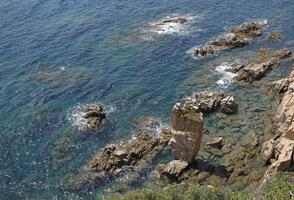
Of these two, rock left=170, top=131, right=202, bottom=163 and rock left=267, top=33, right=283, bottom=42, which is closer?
rock left=170, top=131, right=202, bottom=163

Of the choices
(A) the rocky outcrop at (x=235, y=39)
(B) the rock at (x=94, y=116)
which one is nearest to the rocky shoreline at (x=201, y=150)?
(B) the rock at (x=94, y=116)

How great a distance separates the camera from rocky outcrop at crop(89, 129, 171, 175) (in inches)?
2267

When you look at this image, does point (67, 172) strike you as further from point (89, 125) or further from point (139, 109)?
point (139, 109)

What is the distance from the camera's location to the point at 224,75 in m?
73.2

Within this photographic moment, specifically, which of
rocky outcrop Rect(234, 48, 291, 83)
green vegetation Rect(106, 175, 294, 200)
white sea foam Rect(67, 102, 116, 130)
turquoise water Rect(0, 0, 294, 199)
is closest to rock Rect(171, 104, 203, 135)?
turquoise water Rect(0, 0, 294, 199)

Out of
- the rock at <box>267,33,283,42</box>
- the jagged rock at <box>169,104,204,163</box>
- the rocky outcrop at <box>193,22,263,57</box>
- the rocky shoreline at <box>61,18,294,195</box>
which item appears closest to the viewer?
the rocky shoreline at <box>61,18,294,195</box>

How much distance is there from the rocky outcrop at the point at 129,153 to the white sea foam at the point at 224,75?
14462 mm

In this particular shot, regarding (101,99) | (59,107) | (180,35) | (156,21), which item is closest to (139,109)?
(101,99)

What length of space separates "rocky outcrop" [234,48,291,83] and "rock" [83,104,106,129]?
20586 mm

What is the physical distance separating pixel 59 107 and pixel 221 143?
81.8 feet

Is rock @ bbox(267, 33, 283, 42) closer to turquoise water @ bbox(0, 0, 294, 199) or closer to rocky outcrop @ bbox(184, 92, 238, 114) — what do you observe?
turquoise water @ bbox(0, 0, 294, 199)

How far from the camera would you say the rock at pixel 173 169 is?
54406mm

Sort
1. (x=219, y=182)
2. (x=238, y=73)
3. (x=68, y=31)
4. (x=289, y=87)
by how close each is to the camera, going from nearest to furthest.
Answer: (x=219, y=182)
(x=289, y=87)
(x=238, y=73)
(x=68, y=31)

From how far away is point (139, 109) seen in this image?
68.0 meters
